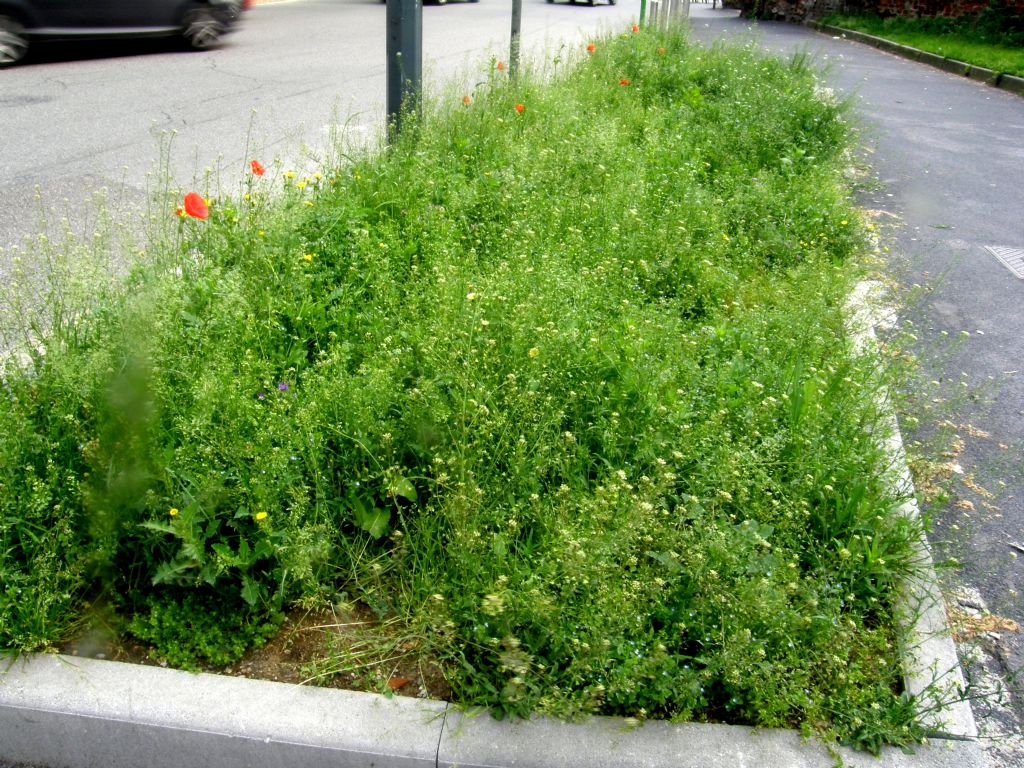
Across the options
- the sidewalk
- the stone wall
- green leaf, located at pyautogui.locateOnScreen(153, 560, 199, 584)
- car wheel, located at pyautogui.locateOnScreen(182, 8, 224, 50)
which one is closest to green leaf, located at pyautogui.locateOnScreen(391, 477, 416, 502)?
green leaf, located at pyautogui.locateOnScreen(153, 560, 199, 584)

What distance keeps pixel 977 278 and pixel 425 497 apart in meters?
4.96

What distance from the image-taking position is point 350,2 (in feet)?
84.7

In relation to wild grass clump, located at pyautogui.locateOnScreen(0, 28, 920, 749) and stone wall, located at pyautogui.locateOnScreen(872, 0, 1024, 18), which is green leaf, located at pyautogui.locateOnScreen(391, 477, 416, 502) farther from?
stone wall, located at pyautogui.locateOnScreen(872, 0, 1024, 18)

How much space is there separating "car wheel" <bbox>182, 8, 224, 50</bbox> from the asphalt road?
319mm

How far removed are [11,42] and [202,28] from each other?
330 cm

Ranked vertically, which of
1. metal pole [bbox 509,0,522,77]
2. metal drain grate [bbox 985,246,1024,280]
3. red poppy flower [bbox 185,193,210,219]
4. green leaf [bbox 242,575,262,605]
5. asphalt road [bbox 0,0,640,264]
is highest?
metal pole [bbox 509,0,522,77]

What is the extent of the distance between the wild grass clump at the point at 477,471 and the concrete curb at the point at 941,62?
1429 centimetres

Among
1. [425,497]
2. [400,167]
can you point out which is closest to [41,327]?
[425,497]

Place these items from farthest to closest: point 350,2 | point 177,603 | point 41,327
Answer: point 350,2, point 41,327, point 177,603

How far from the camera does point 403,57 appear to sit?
5969 mm

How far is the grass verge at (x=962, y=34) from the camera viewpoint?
1810 centimetres

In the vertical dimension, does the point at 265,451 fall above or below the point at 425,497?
above

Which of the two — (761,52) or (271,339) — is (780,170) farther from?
(761,52)

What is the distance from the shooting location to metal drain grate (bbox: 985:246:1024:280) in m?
6.45
